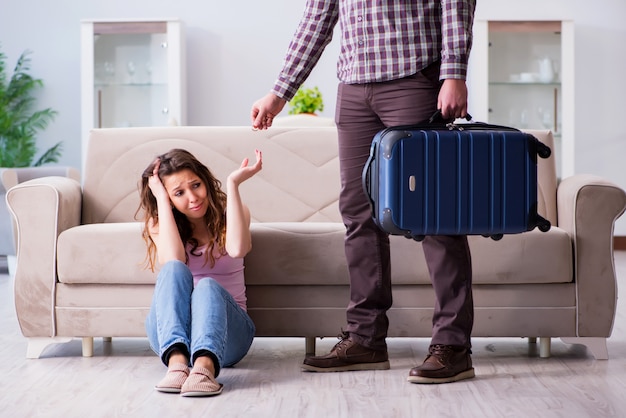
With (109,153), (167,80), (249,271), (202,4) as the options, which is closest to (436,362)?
(249,271)

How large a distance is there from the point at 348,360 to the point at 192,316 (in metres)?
0.47

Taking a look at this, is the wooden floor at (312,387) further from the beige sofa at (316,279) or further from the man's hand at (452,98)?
the man's hand at (452,98)

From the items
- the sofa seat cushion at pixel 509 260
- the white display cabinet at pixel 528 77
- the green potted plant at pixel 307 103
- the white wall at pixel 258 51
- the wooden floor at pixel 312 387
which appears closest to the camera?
the wooden floor at pixel 312 387

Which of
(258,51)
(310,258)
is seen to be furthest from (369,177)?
(258,51)

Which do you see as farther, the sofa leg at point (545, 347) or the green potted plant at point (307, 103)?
the green potted plant at point (307, 103)

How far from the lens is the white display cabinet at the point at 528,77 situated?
6.23 meters

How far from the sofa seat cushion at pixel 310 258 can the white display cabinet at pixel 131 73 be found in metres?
3.55

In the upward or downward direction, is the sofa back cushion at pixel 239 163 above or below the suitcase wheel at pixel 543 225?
above

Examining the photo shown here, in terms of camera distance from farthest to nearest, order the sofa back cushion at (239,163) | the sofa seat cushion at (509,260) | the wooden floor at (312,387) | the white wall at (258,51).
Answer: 1. the white wall at (258,51)
2. the sofa back cushion at (239,163)
3. the sofa seat cushion at (509,260)
4. the wooden floor at (312,387)

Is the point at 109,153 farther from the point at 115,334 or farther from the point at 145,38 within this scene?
the point at 145,38

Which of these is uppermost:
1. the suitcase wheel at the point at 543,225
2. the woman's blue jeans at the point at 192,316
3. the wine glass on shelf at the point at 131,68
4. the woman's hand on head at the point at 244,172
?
the wine glass on shelf at the point at 131,68

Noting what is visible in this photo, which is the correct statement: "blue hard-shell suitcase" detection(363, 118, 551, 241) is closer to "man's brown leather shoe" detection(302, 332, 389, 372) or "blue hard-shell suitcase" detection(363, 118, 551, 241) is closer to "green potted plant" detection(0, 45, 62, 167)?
"man's brown leather shoe" detection(302, 332, 389, 372)

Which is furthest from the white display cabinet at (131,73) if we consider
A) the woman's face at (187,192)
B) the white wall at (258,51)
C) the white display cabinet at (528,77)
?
the woman's face at (187,192)

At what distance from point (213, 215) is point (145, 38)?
3.86 m
